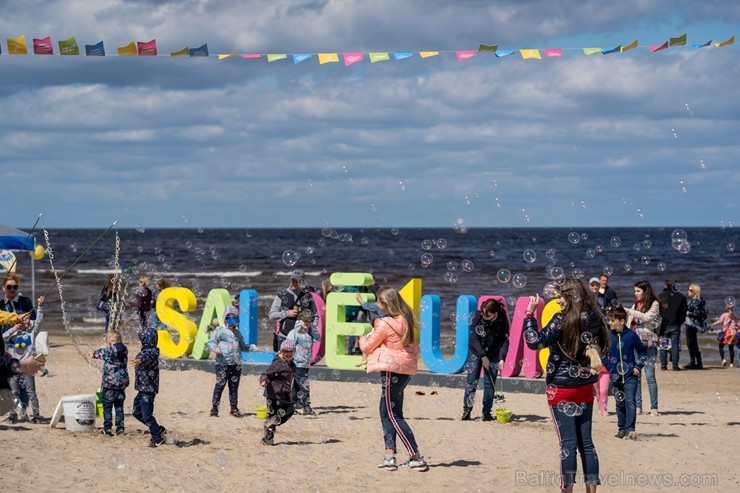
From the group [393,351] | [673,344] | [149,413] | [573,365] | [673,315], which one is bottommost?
[149,413]

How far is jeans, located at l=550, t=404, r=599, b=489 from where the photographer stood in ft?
24.8

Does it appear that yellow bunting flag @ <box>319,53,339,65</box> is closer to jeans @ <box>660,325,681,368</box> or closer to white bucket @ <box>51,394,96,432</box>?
white bucket @ <box>51,394,96,432</box>

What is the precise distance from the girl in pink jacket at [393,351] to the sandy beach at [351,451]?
2.06ft

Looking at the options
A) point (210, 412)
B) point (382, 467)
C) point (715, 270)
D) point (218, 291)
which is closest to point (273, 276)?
point (715, 270)

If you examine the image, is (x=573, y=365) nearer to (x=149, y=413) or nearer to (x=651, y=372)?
(x=149, y=413)

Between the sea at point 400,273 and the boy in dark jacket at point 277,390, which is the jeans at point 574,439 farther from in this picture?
the sea at point 400,273

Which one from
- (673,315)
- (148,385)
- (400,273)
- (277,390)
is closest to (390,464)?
(277,390)

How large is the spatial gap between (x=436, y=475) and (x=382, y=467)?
1.67ft

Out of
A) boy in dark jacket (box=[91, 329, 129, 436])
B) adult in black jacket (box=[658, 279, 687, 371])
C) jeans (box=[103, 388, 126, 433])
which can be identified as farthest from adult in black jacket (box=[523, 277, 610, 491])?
adult in black jacket (box=[658, 279, 687, 371])

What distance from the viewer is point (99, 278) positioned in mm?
52000

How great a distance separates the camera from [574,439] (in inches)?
298

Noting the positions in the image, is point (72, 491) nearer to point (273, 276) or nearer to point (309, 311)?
point (309, 311)

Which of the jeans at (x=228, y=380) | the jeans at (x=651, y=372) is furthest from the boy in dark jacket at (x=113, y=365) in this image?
the jeans at (x=651, y=372)

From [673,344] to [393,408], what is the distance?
11.4 m
